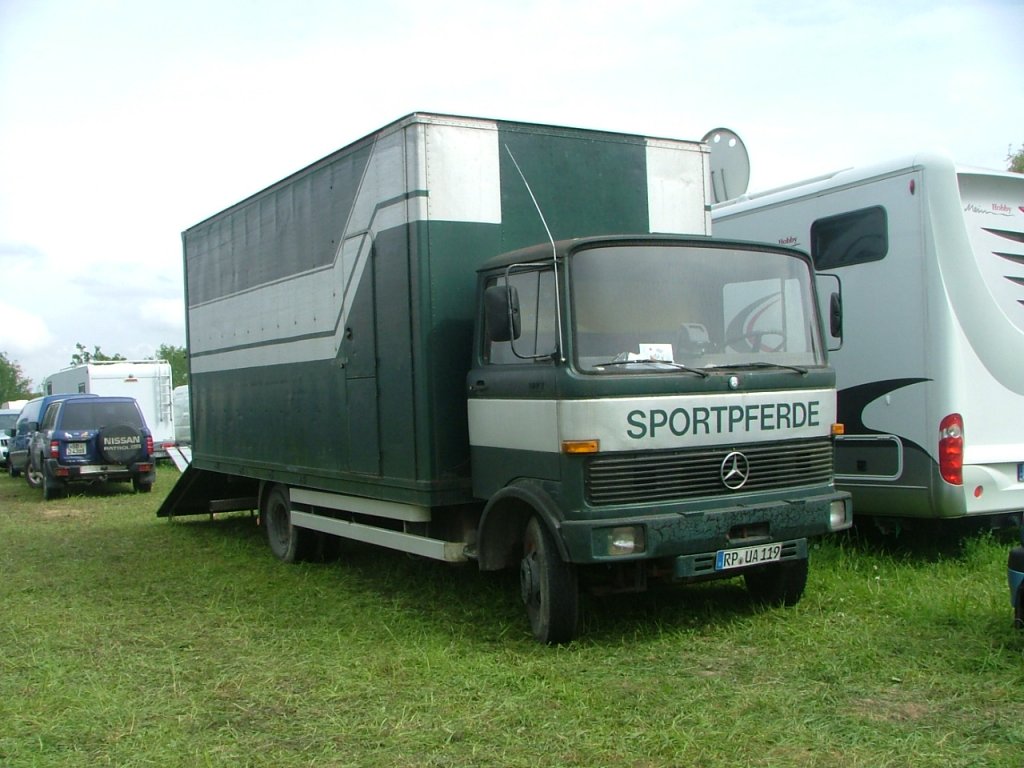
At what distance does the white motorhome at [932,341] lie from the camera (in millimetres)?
7340

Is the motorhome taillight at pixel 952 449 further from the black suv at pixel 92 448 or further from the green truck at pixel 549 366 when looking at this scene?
the black suv at pixel 92 448

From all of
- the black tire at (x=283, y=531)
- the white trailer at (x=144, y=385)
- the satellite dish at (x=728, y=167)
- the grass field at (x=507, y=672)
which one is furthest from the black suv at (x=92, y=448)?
the satellite dish at (x=728, y=167)

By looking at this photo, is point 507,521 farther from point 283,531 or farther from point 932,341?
point 283,531

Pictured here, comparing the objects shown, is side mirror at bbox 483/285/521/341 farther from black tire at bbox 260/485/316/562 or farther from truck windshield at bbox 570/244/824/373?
black tire at bbox 260/485/316/562

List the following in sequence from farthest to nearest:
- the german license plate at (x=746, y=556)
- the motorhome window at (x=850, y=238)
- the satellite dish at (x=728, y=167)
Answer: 1. the satellite dish at (x=728, y=167)
2. the motorhome window at (x=850, y=238)
3. the german license plate at (x=746, y=556)

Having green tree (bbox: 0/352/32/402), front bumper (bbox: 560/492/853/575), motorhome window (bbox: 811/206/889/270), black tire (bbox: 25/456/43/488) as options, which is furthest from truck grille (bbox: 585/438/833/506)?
green tree (bbox: 0/352/32/402)

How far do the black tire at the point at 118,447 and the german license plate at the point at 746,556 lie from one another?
44.9 ft

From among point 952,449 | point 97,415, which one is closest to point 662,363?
point 952,449

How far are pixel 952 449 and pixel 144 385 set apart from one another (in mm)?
20049

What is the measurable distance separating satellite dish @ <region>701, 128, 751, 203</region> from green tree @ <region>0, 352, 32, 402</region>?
9416 centimetres

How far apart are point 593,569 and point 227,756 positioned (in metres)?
2.44

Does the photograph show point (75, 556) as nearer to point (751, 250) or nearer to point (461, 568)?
point (461, 568)

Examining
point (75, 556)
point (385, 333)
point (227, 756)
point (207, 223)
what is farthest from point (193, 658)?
point (207, 223)

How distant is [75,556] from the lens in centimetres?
1034
